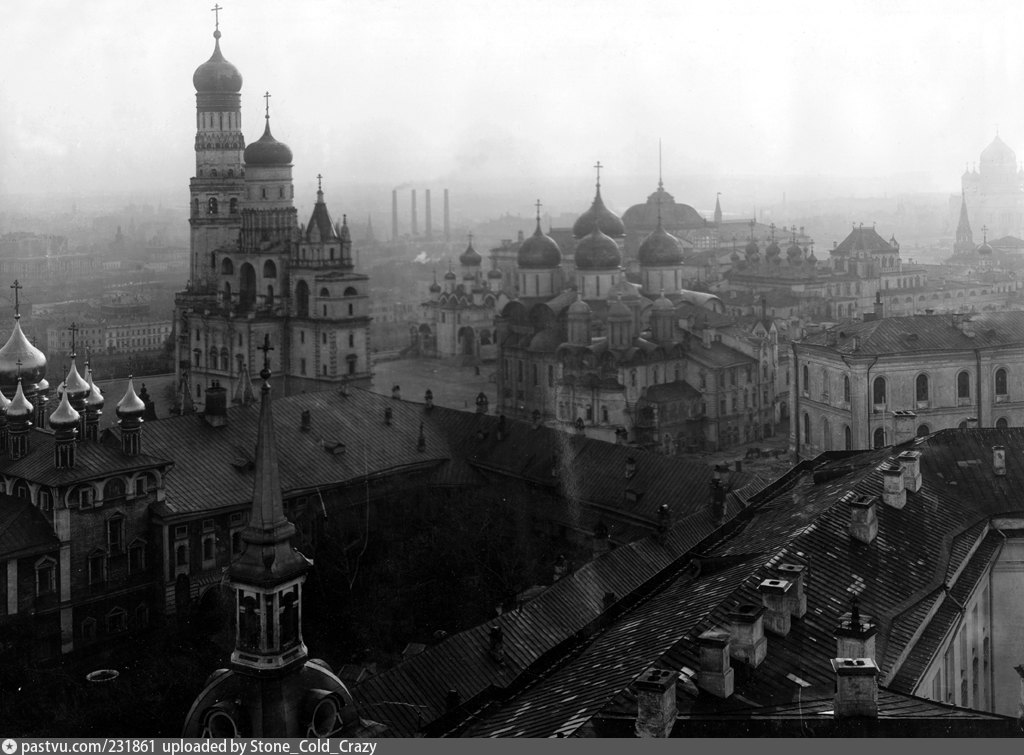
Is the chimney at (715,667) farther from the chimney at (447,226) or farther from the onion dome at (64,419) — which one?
the chimney at (447,226)

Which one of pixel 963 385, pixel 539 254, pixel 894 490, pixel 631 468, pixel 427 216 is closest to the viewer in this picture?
pixel 894 490

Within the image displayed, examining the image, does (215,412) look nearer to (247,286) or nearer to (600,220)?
(247,286)

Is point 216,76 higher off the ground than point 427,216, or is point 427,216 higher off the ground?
point 216,76

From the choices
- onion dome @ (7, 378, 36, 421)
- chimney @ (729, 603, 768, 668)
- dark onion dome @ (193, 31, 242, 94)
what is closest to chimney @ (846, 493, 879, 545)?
chimney @ (729, 603, 768, 668)

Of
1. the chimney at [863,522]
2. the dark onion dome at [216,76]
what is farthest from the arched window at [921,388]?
the dark onion dome at [216,76]

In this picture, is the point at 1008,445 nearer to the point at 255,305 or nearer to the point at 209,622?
the point at 209,622

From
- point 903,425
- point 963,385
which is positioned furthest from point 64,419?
point 963,385
